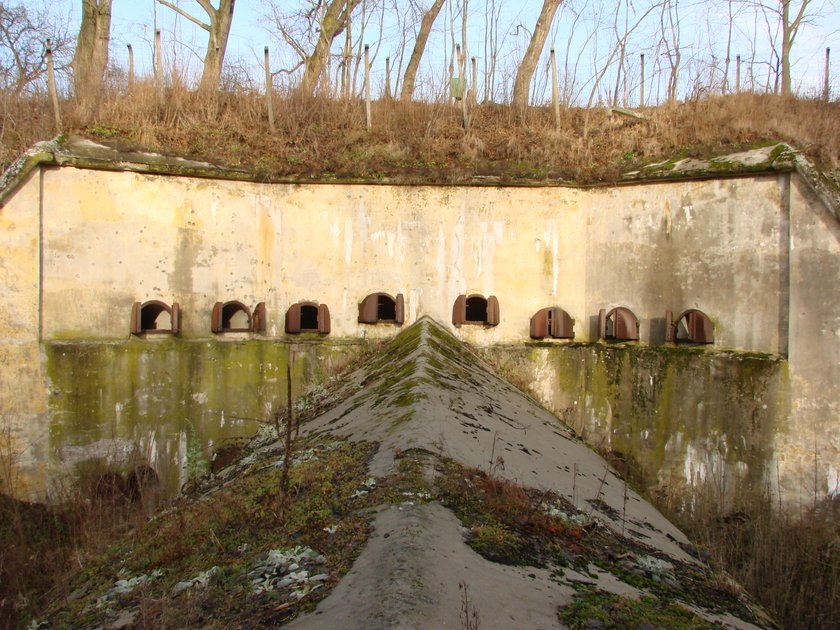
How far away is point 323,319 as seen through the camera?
9320 mm

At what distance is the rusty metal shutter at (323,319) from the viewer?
9312 mm

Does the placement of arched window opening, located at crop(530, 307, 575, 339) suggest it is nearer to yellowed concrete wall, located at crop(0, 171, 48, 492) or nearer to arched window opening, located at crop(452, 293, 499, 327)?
arched window opening, located at crop(452, 293, 499, 327)

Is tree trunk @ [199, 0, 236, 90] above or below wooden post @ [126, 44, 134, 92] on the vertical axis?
above

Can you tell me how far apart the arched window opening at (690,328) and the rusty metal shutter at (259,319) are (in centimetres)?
570

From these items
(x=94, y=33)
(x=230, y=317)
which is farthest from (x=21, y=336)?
(x=94, y=33)

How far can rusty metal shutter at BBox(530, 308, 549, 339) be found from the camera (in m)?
9.27

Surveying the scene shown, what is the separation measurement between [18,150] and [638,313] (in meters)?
9.25

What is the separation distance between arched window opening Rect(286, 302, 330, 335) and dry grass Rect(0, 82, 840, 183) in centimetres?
199

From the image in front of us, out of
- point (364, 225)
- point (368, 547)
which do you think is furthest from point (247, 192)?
point (368, 547)

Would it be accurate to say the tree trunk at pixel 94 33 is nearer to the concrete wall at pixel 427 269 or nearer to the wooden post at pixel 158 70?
the wooden post at pixel 158 70

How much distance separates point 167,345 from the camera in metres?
8.73

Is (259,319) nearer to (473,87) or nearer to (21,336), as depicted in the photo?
(21,336)

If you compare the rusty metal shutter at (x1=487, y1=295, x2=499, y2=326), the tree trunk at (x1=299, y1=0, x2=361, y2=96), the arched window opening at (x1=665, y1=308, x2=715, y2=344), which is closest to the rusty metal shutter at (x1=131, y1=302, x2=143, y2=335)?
the rusty metal shutter at (x1=487, y1=295, x2=499, y2=326)

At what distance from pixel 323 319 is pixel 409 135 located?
3.43 metres
